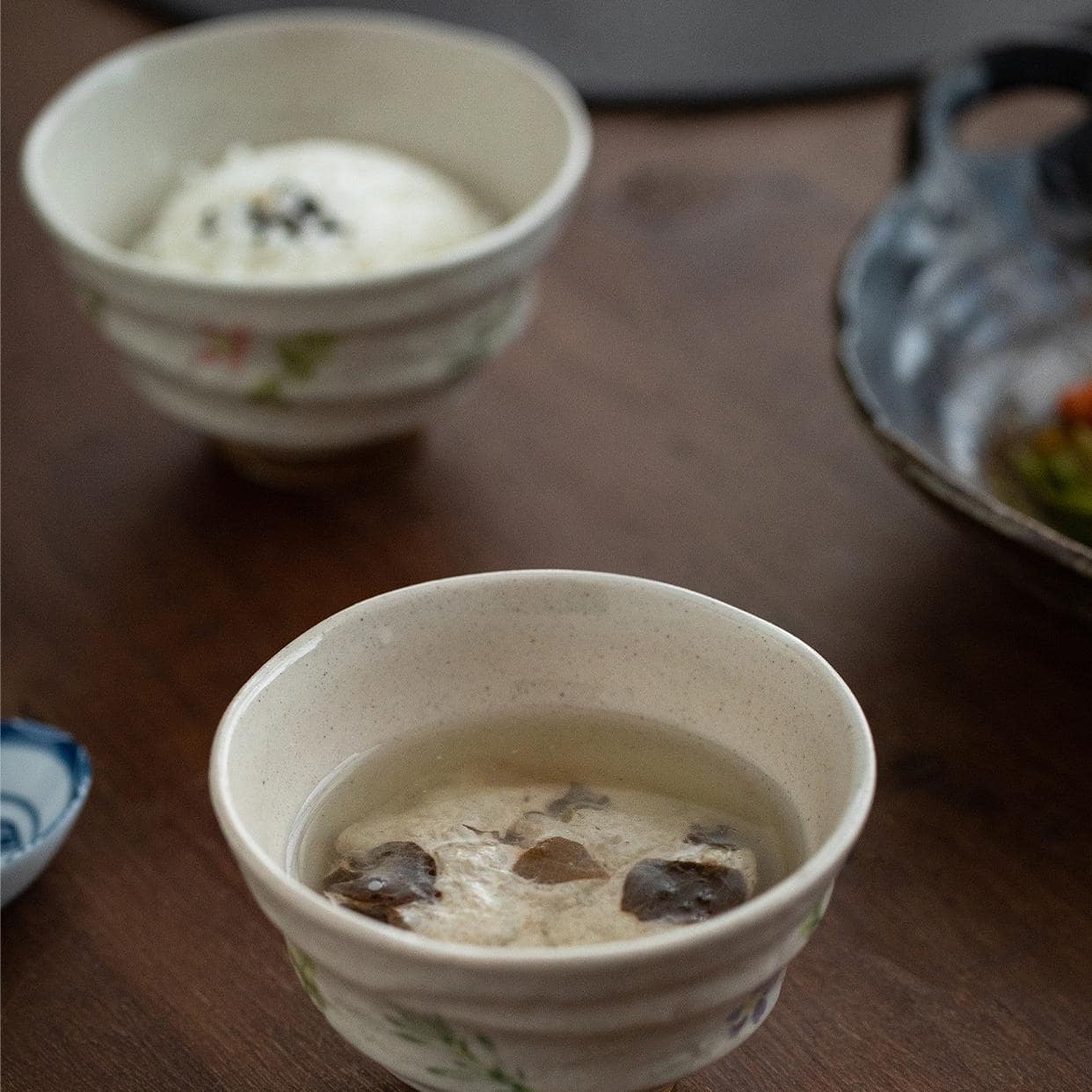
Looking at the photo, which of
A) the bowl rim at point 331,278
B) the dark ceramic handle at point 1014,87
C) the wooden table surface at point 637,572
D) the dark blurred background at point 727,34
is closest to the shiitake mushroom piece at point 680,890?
the wooden table surface at point 637,572

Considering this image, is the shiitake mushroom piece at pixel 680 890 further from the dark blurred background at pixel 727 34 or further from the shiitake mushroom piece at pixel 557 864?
the dark blurred background at pixel 727 34

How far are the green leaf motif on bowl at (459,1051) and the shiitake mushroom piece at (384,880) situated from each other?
0.15ft

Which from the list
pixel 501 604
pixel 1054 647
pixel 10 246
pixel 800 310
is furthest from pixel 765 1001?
pixel 10 246

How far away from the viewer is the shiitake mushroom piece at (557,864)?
22.2 inches

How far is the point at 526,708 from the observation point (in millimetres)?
663

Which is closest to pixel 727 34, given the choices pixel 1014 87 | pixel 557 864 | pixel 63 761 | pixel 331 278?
pixel 1014 87

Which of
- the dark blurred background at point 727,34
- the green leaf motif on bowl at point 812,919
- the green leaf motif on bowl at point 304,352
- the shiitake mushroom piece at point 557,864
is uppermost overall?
the green leaf motif on bowl at point 812,919

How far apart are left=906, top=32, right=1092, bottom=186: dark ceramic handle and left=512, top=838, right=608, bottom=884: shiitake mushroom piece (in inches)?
29.4

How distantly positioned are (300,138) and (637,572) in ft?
1.73

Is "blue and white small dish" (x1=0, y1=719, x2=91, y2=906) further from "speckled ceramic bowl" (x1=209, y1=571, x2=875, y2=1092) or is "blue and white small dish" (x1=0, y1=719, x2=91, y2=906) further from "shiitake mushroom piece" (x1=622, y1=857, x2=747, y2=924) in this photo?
"shiitake mushroom piece" (x1=622, y1=857, x2=747, y2=924)

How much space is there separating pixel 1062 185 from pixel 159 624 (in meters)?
0.80

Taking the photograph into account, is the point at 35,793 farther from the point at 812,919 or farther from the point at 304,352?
the point at 812,919

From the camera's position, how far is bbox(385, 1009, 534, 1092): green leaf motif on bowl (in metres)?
0.49

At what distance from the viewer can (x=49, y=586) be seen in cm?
100
